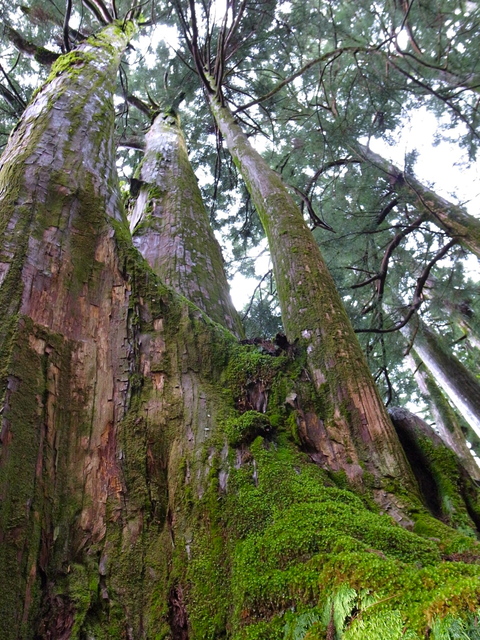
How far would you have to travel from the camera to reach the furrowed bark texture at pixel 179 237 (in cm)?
279

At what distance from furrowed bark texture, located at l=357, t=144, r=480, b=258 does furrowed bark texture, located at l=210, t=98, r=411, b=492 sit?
2.49 meters

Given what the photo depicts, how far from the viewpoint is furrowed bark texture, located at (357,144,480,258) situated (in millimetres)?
5266

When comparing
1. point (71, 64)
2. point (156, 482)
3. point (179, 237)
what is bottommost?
point (156, 482)

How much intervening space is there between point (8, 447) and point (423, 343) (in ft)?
22.6

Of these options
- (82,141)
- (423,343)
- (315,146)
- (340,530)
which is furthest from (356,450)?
(315,146)

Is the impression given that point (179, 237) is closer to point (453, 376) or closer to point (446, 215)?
point (446, 215)

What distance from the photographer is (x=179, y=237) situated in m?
3.23

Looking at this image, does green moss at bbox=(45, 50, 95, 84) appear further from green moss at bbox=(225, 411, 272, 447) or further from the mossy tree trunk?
green moss at bbox=(225, 411, 272, 447)

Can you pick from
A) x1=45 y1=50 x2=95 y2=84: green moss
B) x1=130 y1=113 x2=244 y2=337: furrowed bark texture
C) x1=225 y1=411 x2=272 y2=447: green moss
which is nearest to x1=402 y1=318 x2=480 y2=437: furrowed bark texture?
x1=130 y1=113 x2=244 y2=337: furrowed bark texture

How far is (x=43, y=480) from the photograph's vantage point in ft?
4.25

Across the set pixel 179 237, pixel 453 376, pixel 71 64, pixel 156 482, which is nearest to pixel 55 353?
pixel 156 482

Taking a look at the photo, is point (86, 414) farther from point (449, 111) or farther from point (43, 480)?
point (449, 111)

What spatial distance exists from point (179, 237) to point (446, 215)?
A: 14.0ft

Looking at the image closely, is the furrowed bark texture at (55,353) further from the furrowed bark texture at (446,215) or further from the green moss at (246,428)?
the furrowed bark texture at (446,215)
